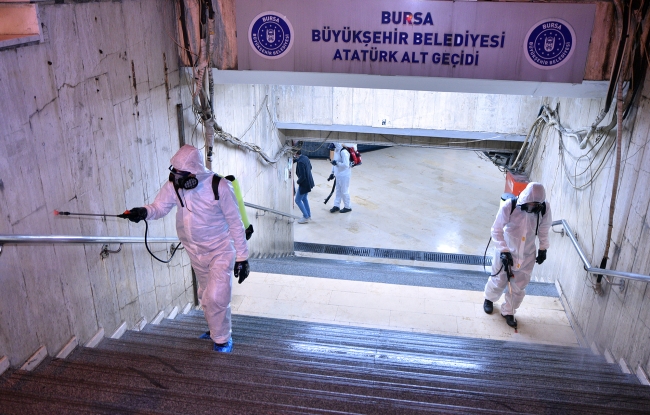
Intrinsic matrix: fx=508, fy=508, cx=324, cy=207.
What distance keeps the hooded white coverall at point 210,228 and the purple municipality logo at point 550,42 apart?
2.72 m

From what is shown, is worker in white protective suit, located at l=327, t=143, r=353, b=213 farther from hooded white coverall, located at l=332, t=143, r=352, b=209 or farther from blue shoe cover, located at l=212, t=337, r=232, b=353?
blue shoe cover, located at l=212, t=337, r=232, b=353

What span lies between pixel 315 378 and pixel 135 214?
154cm

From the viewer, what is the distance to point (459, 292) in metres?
5.54

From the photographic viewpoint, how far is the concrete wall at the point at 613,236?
3.62m

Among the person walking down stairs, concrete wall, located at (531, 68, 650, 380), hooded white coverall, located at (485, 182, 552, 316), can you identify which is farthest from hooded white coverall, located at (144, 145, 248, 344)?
the person walking down stairs

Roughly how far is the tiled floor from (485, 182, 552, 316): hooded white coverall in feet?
1.60

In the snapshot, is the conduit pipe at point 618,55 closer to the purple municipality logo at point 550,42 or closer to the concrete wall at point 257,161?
the purple municipality logo at point 550,42

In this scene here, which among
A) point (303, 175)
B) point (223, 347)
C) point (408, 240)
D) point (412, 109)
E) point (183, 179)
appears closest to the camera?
point (183, 179)

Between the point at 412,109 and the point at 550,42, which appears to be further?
the point at 412,109

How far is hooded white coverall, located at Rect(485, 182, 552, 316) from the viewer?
4.46 metres

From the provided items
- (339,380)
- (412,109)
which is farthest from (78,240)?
(412,109)

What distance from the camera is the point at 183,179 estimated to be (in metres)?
3.38

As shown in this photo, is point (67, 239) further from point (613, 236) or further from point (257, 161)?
point (257, 161)

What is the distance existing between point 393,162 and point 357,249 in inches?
217
